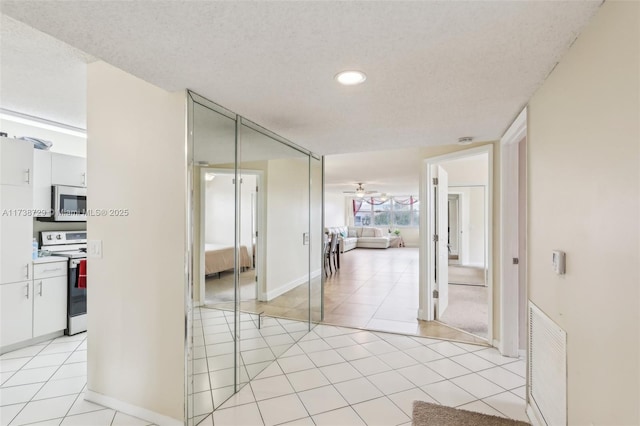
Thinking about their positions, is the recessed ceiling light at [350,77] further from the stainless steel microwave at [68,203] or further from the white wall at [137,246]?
the stainless steel microwave at [68,203]

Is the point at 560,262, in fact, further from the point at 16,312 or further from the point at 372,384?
the point at 16,312

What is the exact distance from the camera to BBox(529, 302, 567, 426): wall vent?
1.50m

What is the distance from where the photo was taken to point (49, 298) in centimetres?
324

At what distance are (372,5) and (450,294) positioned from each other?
4.99 metres

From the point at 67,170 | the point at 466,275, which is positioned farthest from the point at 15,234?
the point at 466,275

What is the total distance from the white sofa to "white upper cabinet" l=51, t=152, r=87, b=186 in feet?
29.7

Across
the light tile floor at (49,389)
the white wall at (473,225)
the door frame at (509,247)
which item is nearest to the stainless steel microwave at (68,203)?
the light tile floor at (49,389)

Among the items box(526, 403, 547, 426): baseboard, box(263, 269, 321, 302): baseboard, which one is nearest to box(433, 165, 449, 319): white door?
box(263, 269, 321, 302): baseboard

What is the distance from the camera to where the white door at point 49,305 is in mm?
3150

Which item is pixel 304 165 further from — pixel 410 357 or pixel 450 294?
pixel 450 294

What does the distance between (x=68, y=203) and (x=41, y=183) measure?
325 millimetres

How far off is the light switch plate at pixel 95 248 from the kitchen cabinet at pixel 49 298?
1.67 m

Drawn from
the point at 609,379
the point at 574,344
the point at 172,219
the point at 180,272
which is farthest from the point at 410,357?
the point at 172,219

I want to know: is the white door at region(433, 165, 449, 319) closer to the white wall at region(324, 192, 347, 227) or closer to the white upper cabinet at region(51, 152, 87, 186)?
the white upper cabinet at region(51, 152, 87, 186)
